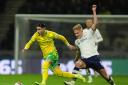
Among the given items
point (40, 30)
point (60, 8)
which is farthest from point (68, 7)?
point (40, 30)

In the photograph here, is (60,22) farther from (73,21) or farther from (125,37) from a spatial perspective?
(125,37)

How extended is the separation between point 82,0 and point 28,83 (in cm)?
1481

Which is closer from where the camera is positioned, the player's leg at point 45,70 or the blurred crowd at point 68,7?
the player's leg at point 45,70

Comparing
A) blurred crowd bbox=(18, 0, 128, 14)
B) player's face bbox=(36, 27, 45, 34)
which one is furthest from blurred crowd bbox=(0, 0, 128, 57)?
player's face bbox=(36, 27, 45, 34)

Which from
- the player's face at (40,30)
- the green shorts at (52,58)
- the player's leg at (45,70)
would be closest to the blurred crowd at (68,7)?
the green shorts at (52,58)

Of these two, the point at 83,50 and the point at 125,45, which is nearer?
the point at 83,50

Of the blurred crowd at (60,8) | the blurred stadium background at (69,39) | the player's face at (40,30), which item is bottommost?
the blurred stadium background at (69,39)

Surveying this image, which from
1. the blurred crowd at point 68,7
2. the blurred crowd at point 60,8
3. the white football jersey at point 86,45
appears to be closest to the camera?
the white football jersey at point 86,45

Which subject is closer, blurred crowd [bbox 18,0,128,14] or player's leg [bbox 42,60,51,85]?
player's leg [bbox 42,60,51,85]

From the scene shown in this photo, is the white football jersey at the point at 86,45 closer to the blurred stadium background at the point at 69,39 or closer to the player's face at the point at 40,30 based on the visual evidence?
the player's face at the point at 40,30

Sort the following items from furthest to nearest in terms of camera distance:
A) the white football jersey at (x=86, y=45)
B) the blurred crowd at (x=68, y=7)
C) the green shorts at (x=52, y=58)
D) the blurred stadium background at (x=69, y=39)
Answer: the blurred crowd at (x=68, y=7) → the blurred stadium background at (x=69, y=39) → the green shorts at (x=52, y=58) → the white football jersey at (x=86, y=45)

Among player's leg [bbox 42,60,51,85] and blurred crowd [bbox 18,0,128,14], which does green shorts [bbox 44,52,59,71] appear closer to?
player's leg [bbox 42,60,51,85]

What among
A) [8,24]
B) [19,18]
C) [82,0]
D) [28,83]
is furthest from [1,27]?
[28,83]

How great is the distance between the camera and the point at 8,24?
3778 cm
